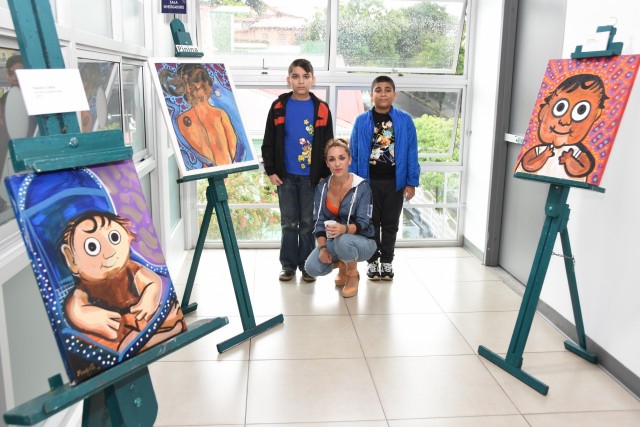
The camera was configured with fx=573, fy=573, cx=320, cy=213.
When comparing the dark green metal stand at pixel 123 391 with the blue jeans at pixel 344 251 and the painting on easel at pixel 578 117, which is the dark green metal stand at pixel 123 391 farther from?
the blue jeans at pixel 344 251

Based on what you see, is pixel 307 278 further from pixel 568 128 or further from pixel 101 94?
pixel 568 128

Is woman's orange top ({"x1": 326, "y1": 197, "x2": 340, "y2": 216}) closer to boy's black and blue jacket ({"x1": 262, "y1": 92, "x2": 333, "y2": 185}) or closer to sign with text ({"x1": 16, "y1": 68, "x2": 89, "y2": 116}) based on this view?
boy's black and blue jacket ({"x1": 262, "y1": 92, "x2": 333, "y2": 185})

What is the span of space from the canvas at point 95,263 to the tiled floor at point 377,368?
1002 millimetres

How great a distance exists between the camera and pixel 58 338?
1.28 metres

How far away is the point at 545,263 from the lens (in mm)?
2633

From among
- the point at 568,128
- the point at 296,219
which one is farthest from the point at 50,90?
the point at 296,219

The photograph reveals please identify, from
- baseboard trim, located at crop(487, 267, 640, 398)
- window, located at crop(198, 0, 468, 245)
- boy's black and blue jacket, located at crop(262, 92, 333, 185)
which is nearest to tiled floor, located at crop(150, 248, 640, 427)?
baseboard trim, located at crop(487, 267, 640, 398)

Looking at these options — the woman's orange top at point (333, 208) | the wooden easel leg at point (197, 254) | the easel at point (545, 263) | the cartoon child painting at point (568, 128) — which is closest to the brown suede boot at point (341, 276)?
the woman's orange top at point (333, 208)

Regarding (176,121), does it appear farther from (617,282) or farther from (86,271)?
(617,282)

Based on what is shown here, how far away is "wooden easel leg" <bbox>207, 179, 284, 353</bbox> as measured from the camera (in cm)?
293

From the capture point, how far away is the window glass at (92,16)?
2336mm

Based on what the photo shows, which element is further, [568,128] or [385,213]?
[385,213]

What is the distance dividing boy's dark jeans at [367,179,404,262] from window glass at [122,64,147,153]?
151cm

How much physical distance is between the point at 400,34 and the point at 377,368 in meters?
2.84
